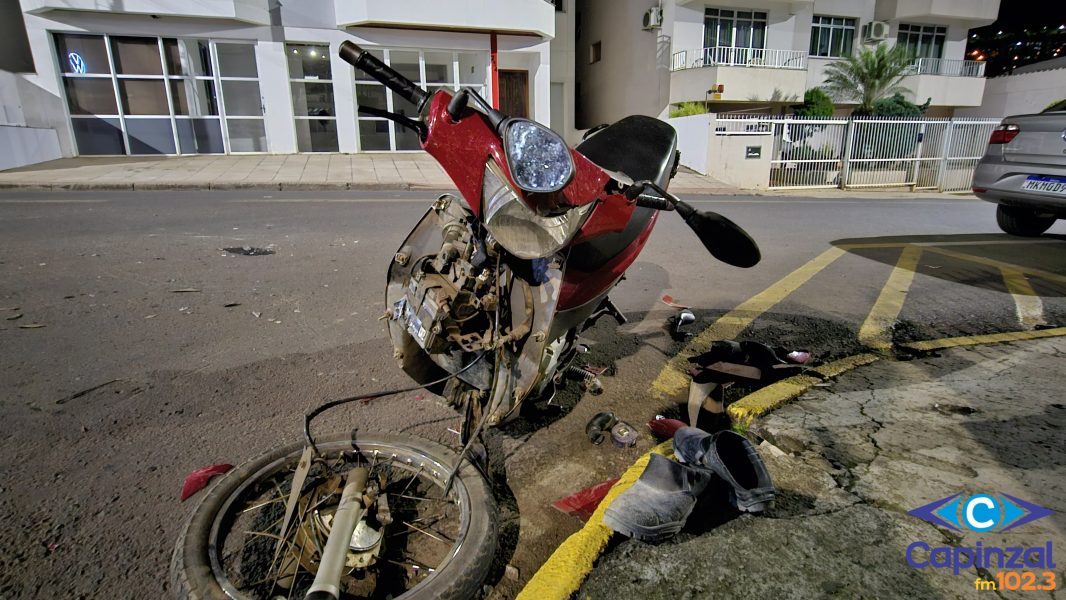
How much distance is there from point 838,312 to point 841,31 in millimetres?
26077

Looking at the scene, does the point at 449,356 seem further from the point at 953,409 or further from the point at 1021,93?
the point at 1021,93

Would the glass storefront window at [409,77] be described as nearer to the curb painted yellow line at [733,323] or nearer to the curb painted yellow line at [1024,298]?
the curb painted yellow line at [733,323]

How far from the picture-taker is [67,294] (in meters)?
4.36

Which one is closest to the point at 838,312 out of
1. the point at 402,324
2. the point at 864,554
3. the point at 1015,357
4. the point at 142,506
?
the point at 1015,357

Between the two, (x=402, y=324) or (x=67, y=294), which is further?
(x=67, y=294)

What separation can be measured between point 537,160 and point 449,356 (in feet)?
3.18

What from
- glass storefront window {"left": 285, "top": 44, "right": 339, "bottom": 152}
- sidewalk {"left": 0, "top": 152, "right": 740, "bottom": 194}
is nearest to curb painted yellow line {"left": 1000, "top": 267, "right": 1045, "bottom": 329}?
sidewalk {"left": 0, "top": 152, "right": 740, "bottom": 194}

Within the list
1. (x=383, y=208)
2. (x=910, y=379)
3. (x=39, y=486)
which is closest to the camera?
(x=39, y=486)

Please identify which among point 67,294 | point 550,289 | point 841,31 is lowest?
point 67,294

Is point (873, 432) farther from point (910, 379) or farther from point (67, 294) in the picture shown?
point (67, 294)

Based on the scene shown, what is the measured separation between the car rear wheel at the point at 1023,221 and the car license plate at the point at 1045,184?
178 cm

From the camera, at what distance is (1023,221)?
767 cm

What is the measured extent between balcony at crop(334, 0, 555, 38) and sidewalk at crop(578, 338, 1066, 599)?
16842mm

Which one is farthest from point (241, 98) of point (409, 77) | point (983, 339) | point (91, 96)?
point (983, 339)
